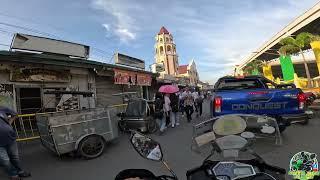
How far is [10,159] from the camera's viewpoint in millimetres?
7230

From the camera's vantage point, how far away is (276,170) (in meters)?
3.30

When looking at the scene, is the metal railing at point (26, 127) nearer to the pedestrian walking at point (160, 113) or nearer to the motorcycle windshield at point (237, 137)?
the pedestrian walking at point (160, 113)

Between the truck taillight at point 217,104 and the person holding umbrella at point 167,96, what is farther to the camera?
the person holding umbrella at point 167,96

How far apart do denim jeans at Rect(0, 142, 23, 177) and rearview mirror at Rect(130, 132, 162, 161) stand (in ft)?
14.6

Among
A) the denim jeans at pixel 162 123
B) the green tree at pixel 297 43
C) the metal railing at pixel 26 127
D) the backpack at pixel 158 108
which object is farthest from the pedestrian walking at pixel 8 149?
the green tree at pixel 297 43

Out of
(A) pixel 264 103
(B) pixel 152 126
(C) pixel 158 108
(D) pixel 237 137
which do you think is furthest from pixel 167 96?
(D) pixel 237 137

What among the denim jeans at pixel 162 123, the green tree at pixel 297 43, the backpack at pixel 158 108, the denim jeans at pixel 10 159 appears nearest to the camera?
the denim jeans at pixel 10 159

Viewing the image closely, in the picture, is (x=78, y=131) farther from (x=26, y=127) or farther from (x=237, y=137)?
(x=237, y=137)

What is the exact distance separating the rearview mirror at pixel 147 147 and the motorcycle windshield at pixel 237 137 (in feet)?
2.04

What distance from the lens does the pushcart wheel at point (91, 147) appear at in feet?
29.7

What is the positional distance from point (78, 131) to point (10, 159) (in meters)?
2.12

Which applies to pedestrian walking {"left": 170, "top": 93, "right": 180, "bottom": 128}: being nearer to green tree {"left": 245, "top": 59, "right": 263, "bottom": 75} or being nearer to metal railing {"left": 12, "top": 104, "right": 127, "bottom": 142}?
metal railing {"left": 12, "top": 104, "right": 127, "bottom": 142}

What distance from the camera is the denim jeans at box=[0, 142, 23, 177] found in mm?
7008

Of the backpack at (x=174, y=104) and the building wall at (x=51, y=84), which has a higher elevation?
the building wall at (x=51, y=84)
